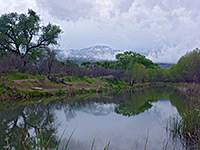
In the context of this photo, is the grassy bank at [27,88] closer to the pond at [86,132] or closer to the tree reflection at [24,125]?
the tree reflection at [24,125]

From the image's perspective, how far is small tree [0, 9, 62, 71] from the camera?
2200 cm

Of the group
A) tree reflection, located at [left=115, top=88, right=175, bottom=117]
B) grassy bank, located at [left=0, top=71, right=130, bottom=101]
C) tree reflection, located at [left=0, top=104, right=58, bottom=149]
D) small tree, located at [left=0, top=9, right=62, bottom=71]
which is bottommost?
tree reflection, located at [left=0, top=104, right=58, bottom=149]

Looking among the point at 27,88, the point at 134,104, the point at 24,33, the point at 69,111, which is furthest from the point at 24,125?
the point at 24,33

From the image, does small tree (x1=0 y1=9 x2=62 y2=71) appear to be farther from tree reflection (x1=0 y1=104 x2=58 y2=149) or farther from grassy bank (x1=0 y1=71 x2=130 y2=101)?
tree reflection (x1=0 y1=104 x2=58 y2=149)

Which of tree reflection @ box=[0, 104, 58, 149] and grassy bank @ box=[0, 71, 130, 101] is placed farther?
grassy bank @ box=[0, 71, 130, 101]

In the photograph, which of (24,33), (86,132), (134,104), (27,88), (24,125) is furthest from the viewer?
(24,33)

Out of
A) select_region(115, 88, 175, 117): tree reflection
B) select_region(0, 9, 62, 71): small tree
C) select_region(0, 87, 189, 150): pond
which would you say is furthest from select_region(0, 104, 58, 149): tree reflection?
select_region(0, 9, 62, 71): small tree

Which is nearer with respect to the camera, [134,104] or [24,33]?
[134,104]

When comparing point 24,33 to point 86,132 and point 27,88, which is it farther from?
point 86,132

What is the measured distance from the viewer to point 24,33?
2344 centimetres

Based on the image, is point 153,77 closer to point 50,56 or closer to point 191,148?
point 50,56

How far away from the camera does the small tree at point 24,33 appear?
72.2 feet

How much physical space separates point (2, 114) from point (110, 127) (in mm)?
5838

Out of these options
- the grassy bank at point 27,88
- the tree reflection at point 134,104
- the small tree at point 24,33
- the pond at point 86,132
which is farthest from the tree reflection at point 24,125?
the small tree at point 24,33
